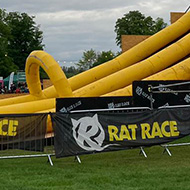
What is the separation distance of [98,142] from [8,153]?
2.35m

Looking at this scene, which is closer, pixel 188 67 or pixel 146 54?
pixel 188 67

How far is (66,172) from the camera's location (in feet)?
32.8

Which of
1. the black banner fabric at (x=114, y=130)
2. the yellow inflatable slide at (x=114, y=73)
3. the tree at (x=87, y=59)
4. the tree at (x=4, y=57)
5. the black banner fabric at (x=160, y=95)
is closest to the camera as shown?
the black banner fabric at (x=114, y=130)

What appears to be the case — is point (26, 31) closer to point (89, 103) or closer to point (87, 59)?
point (87, 59)

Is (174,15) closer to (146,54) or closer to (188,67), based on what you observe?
(146,54)

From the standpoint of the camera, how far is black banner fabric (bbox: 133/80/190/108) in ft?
46.7

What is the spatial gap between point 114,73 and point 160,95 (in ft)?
15.6

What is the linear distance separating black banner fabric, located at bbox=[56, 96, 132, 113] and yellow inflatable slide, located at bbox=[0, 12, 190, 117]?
6.71 ft

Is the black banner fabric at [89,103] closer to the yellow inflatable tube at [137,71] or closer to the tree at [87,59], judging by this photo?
the yellow inflatable tube at [137,71]

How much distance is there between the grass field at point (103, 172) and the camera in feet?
28.1

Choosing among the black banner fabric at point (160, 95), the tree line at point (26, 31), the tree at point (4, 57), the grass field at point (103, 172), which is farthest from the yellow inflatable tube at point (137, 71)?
the tree line at point (26, 31)

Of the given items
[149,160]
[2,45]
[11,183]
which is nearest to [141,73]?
[149,160]

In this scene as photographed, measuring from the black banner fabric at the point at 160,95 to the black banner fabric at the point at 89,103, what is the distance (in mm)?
616

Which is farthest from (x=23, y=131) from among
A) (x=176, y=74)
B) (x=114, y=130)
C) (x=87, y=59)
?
(x=87, y=59)
